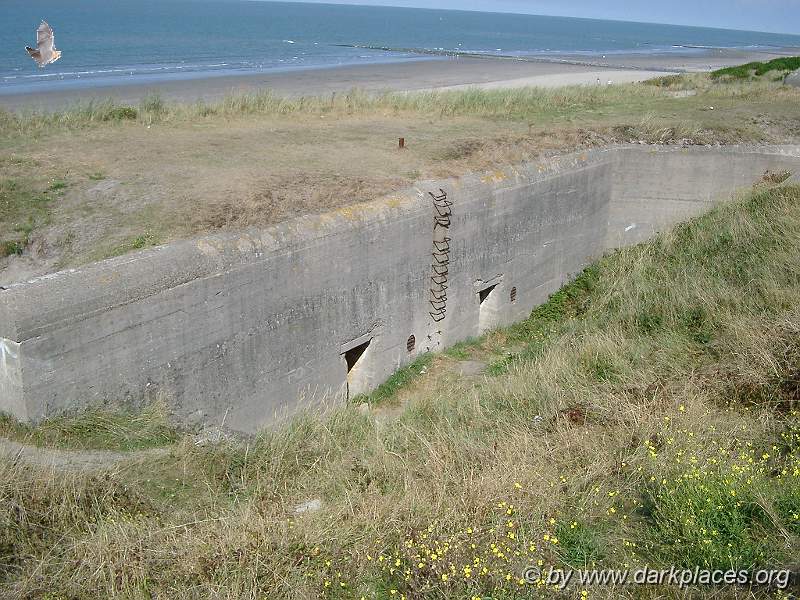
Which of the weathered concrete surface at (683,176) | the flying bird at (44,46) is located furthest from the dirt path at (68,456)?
the weathered concrete surface at (683,176)

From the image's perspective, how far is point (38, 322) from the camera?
5844 millimetres

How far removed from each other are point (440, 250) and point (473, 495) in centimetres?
563

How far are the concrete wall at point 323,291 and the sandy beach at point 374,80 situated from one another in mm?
11083

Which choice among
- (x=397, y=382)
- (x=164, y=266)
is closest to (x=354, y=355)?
(x=397, y=382)

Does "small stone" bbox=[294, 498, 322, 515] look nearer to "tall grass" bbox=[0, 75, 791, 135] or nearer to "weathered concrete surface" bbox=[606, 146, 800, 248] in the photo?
"weathered concrete surface" bbox=[606, 146, 800, 248]

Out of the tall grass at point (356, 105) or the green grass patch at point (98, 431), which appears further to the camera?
the tall grass at point (356, 105)

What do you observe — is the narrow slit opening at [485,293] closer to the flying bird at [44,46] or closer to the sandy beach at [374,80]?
the flying bird at [44,46]

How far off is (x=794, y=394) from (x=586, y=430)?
1712 mm

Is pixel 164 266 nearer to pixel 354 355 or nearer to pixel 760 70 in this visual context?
pixel 354 355

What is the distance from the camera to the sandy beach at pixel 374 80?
25.7 metres

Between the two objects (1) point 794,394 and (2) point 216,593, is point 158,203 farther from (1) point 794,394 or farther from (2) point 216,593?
(1) point 794,394

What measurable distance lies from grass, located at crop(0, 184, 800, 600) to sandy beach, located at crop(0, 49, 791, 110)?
1589 centimetres

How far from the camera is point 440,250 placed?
9945 millimetres

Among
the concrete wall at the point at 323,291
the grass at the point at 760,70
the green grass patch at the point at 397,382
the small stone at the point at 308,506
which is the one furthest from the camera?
the grass at the point at 760,70
